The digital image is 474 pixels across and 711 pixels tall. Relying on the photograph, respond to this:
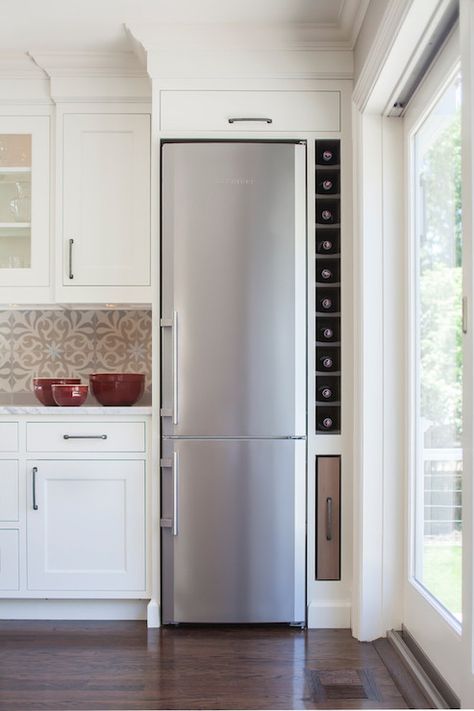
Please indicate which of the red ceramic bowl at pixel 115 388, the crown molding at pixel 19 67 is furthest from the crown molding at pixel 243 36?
the red ceramic bowl at pixel 115 388

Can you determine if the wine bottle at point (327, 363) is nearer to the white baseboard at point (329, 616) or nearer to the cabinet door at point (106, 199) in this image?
the cabinet door at point (106, 199)

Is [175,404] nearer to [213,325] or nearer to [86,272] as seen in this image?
[213,325]

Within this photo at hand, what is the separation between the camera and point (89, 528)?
8.73 ft

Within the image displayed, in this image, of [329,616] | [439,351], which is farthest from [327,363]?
[329,616]

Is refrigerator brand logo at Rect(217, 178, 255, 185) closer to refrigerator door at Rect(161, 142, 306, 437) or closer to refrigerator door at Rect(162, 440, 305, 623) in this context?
refrigerator door at Rect(161, 142, 306, 437)

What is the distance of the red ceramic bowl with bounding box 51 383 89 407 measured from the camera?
2.72m

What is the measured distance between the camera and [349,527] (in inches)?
103

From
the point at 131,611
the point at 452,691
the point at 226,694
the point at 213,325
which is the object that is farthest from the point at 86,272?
the point at 452,691

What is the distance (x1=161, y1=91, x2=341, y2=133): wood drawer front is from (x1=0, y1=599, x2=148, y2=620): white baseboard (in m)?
2.05

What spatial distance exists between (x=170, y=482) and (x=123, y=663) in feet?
2.26

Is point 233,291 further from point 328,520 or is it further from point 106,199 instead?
point 328,520

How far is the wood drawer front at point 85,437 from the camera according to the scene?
8.79ft

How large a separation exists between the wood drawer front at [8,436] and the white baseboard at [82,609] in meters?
0.66

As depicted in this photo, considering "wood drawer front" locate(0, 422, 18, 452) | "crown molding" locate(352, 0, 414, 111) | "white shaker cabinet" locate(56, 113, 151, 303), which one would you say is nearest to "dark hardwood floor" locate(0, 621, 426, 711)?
"wood drawer front" locate(0, 422, 18, 452)
